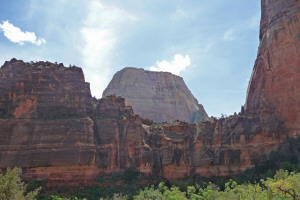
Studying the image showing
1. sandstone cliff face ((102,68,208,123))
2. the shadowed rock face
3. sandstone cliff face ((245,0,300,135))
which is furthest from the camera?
sandstone cliff face ((102,68,208,123))

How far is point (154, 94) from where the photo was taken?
10731cm

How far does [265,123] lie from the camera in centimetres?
5125

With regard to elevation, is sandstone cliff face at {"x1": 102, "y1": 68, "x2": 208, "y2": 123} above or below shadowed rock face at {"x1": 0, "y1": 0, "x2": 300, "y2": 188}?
above

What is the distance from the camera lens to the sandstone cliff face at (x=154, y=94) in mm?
102188

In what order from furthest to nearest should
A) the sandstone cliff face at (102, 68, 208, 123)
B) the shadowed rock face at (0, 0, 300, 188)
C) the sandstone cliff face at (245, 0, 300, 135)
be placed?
1. the sandstone cliff face at (102, 68, 208, 123)
2. the sandstone cliff face at (245, 0, 300, 135)
3. the shadowed rock face at (0, 0, 300, 188)

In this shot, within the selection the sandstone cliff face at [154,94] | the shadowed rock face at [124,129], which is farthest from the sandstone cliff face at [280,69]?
the sandstone cliff face at [154,94]

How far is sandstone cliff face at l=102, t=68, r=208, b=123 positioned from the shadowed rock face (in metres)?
43.5

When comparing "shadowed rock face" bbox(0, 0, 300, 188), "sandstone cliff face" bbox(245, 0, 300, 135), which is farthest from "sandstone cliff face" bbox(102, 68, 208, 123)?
"sandstone cliff face" bbox(245, 0, 300, 135)

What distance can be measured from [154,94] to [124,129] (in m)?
54.6

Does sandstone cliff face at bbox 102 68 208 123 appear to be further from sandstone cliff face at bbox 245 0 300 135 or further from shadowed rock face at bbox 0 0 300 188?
sandstone cliff face at bbox 245 0 300 135

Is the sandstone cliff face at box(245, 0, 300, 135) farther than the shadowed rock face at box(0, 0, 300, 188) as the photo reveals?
Yes

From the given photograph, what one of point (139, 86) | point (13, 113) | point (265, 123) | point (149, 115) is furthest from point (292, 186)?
point (139, 86)

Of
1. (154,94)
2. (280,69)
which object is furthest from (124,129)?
(154,94)

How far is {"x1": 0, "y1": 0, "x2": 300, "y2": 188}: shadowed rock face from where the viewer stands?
4616 centimetres
